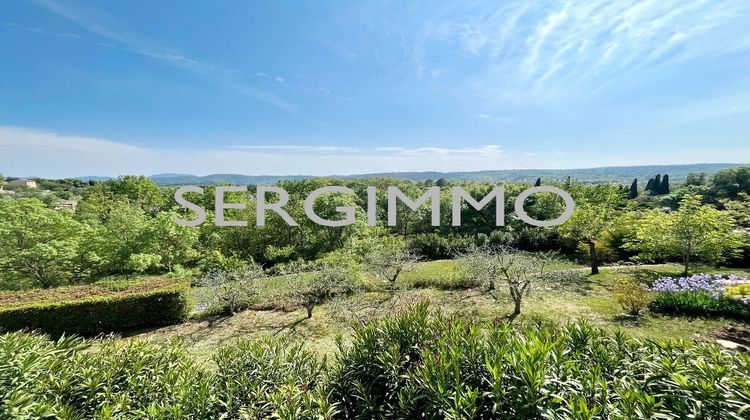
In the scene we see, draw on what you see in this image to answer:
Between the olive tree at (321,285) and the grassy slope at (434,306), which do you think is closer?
the grassy slope at (434,306)

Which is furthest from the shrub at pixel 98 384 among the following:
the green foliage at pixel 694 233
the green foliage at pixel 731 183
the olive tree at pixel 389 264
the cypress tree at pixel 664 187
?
the cypress tree at pixel 664 187

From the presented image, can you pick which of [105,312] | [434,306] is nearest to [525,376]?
[434,306]

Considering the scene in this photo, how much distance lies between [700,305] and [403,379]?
1240 cm

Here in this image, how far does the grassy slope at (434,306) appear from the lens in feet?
32.4

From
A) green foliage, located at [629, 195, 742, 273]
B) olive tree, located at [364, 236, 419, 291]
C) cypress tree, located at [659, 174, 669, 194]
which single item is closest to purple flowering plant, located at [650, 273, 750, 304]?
green foliage, located at [629, 195, 742, 273]

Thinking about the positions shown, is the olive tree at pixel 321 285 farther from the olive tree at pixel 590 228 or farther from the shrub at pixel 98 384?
the olive tree at pixel 590 228

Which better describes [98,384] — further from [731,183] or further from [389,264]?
[731,183]

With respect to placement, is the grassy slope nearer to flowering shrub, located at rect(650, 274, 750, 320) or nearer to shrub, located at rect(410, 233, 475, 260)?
flowering shrub, located at rect(650, 274, 750, 320)

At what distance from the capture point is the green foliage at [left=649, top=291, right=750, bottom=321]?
33.3ft

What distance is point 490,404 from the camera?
11.5 feet

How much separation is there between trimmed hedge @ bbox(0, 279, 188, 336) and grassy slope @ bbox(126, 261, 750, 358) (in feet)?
2.26

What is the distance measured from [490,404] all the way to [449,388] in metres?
0.48

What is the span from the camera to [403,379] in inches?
167

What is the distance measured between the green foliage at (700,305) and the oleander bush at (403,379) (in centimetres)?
914
